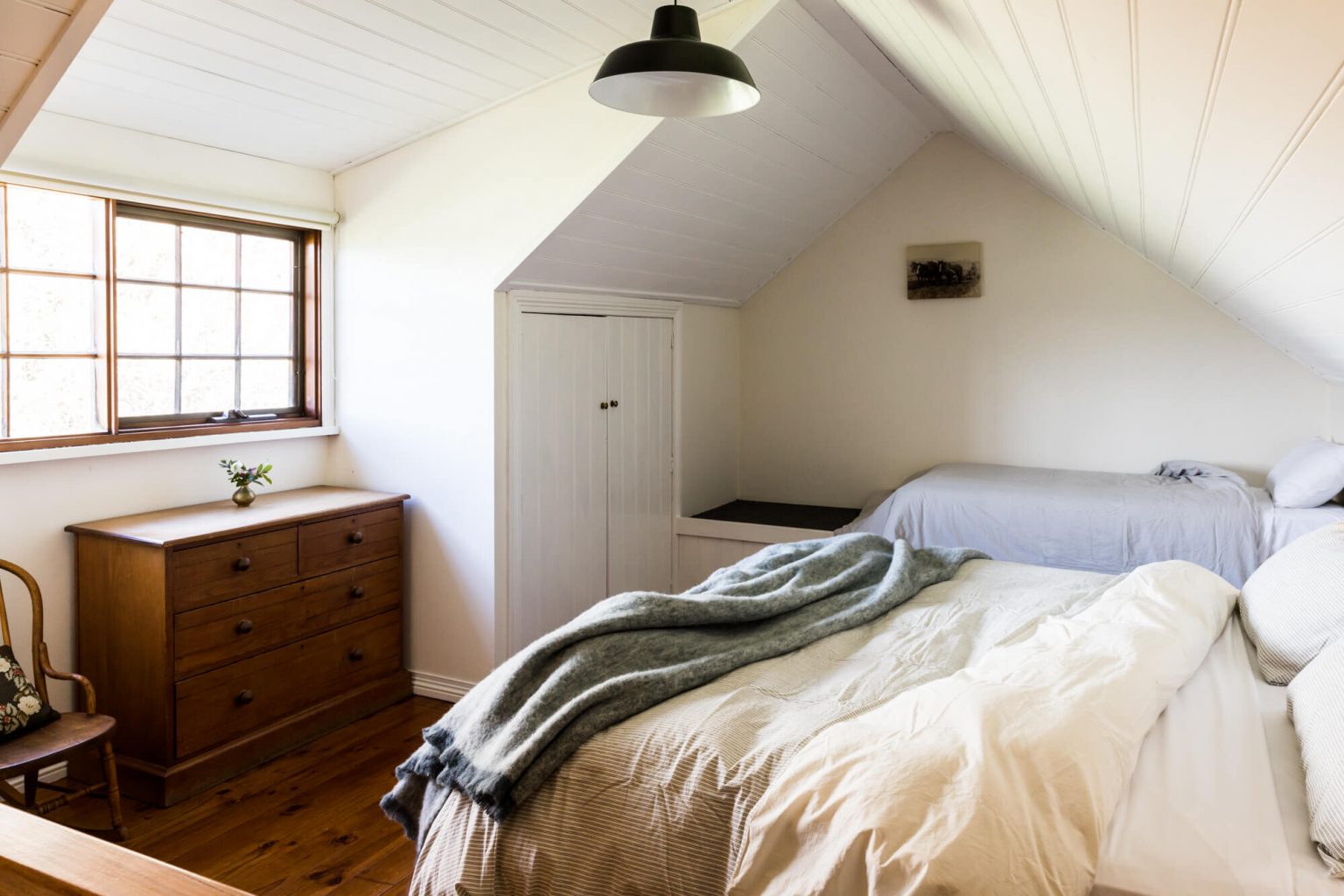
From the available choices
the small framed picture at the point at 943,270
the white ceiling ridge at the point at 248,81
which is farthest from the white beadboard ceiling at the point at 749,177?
the white ceiling ridge at the point at 248,81

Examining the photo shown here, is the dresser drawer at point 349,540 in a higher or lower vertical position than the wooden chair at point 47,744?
higher

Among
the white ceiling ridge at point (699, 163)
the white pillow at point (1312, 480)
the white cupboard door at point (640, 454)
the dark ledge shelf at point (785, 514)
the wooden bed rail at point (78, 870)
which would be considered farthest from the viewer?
the dark ledge shelf at point (785, 514)

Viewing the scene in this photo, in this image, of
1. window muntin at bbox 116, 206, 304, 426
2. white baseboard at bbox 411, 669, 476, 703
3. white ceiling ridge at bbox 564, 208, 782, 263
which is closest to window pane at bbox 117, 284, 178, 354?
window muntin at bbox 116, 206, 304, 426

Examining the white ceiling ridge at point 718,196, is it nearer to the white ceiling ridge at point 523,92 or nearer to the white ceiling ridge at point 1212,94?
the white ceiling ridge at point 523,92

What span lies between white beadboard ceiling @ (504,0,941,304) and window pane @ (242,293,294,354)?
0.98m

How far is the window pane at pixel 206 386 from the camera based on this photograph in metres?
3.46

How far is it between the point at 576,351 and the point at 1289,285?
8.17 ft

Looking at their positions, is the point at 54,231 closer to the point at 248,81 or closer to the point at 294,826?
the point at 248,81

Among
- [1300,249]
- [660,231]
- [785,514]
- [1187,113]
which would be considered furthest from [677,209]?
[1187,113]

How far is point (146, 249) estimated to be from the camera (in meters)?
3.30

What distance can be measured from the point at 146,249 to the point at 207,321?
32 centimetres

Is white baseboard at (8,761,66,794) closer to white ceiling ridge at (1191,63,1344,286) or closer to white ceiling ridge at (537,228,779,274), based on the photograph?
white ceiling ridge at (537,228,779,274)

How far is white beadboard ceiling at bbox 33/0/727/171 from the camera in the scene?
2.60m

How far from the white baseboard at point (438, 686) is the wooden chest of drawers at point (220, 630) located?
27 cm
